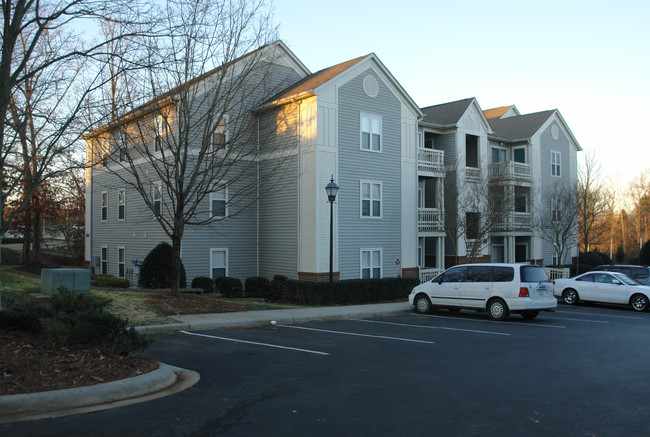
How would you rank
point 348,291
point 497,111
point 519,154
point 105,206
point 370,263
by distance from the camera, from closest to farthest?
point 348,291, point 370,263, point 105,206, point 519,154, point 497,111

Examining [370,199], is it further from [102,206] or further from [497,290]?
[102,206]

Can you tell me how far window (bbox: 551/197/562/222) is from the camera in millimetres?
32150

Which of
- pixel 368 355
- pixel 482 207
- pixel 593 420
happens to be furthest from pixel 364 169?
pixel 593 420

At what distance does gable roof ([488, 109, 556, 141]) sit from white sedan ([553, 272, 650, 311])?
14.1 m

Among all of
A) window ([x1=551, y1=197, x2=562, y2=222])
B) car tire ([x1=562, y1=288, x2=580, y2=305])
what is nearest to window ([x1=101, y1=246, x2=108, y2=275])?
car tire ([x1=562, y1=288, x2=580, y2=305])

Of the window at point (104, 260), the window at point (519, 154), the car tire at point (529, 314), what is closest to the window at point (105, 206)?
the window at point (104, 260)

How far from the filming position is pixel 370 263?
2444cm

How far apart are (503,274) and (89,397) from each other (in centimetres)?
1292

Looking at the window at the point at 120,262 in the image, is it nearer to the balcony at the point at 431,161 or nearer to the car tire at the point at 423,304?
the balcony at the point at 431,161

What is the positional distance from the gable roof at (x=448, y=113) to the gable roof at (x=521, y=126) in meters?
4.71

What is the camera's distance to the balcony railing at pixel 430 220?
2722 cm

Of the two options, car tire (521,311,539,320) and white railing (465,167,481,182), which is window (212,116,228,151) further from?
white railing (465,167,481,182)

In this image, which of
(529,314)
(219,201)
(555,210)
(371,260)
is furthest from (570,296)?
(219,201)

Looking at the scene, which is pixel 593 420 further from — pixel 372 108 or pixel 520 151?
pixel 520 151
